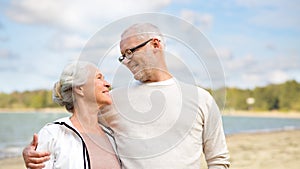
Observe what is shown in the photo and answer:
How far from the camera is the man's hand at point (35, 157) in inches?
81.7

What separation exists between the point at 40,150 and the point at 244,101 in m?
47.3

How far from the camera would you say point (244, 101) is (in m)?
48.3

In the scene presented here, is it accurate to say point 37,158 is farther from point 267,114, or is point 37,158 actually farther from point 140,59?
point 267,114

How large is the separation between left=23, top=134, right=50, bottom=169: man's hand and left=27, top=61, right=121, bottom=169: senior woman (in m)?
0.03

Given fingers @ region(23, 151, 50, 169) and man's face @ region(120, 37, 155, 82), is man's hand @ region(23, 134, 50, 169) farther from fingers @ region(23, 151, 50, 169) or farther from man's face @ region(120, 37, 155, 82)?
man's face @ region(120, 37, 155, 82)

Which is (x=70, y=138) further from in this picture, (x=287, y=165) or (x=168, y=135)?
(x=287, y=165)

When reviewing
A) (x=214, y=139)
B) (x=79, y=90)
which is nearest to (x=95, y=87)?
(x=79, y=90)

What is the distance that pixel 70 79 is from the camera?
223 cm

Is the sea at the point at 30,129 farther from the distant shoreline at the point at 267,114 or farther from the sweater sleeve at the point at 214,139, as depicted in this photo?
the sweater sleeve at the point at 214,139

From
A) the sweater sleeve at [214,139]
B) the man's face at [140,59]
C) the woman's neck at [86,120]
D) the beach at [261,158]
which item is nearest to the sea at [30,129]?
the beach at [261,158]

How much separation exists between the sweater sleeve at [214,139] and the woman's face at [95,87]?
0.48m

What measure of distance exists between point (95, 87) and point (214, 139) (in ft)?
1.97

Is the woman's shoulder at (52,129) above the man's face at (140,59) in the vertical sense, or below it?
below

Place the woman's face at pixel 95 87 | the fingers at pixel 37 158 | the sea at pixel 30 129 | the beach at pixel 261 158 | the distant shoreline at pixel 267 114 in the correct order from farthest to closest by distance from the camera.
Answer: the distant shoreline at pixel 267 114 < the sea at pixel 30 129 < the beach at pixel 261 158 < the woman's face at pixel 95 87 < the fingers at pixel 37 158
